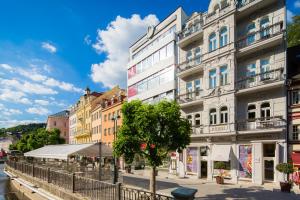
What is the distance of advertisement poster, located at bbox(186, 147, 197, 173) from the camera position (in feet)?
95.8

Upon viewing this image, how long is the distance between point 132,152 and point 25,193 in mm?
15718

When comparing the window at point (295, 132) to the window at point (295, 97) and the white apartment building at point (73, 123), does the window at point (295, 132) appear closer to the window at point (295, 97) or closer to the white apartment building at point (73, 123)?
the window at point (295, 97)

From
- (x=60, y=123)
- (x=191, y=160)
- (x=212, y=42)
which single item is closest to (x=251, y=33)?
(x=212, y=42)

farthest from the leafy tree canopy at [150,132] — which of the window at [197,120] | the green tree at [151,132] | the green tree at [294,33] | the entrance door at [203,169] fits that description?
the green tree at [294,33]

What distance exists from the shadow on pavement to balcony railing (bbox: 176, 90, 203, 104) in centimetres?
1070

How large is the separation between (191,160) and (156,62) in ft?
40.8

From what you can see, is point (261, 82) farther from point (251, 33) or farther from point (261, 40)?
point (251, 33)

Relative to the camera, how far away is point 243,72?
25266 millimetres

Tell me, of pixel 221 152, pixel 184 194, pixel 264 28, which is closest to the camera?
pixel 184 194

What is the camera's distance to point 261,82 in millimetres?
22922

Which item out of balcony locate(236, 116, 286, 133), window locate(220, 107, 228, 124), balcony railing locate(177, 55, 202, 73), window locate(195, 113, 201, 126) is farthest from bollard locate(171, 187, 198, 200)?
balcony railing locate(177, 55, 202, 73)

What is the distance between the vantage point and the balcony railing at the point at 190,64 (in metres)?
29.4

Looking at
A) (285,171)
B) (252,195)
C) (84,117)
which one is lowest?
(252,195)

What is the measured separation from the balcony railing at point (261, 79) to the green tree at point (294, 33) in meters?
12.7
